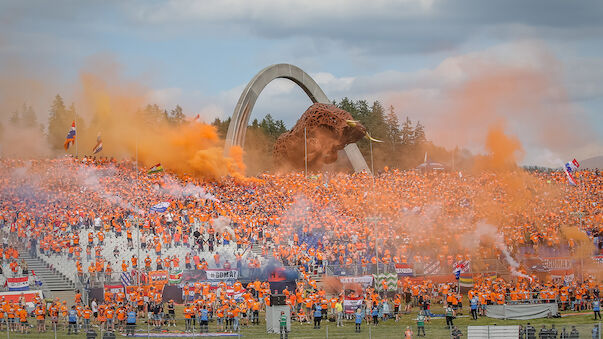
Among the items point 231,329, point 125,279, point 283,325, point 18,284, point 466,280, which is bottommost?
point 231,329

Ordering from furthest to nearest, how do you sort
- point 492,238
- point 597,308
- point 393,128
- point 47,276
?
point 393,128 → point 492,238 → point 47,276 → point 597,308

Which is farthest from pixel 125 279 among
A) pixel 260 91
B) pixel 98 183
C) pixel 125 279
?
pixel 260 91

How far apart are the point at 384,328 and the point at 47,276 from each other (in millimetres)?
15474

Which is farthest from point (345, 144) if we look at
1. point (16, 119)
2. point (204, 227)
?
point (16, 119)

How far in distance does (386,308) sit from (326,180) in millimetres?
23717

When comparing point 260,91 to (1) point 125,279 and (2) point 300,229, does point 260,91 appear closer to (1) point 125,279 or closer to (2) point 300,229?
(2) point 300,229

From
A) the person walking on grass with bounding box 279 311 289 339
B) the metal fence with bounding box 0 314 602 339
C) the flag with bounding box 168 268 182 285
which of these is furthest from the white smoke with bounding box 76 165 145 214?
the person walking on grass with bounding box 279 311 289 339

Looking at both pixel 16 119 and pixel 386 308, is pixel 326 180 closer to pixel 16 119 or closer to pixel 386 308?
pixel 386 308

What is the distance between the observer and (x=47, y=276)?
35312 mm

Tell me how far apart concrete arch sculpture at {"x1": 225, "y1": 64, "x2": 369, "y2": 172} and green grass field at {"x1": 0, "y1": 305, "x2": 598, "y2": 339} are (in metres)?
26.6

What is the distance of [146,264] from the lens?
35.8 meters

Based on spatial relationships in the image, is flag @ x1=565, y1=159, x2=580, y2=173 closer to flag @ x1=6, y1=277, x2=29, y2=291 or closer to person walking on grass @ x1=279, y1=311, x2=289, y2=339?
person walking on grass @ x1=279, y1=311, x2=289, y2=339

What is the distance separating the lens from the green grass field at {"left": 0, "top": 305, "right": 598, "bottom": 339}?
27.4 meters

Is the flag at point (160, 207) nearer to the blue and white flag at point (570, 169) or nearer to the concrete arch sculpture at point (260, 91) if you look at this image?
the concrete arch sculpture at point (260, 91)
